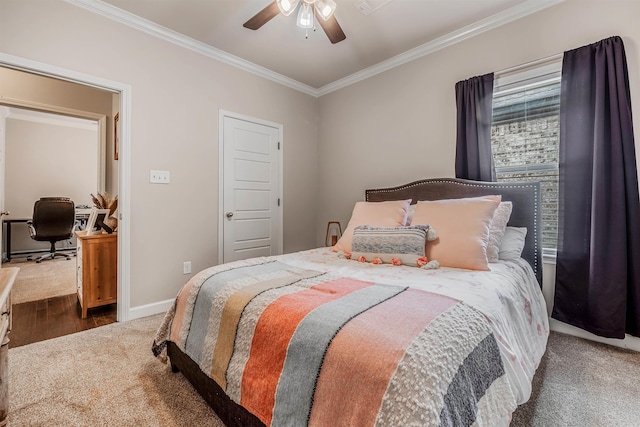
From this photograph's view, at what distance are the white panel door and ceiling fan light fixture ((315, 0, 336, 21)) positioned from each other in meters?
1.71

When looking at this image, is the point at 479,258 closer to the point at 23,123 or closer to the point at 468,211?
the point at 468,211

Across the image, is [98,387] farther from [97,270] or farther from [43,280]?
[43,280]

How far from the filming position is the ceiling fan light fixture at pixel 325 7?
189 centimetres

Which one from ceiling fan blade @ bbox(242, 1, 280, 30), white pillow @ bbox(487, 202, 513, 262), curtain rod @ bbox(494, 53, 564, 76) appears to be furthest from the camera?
curtain rod @ bbox(494, 53, 564, 76)

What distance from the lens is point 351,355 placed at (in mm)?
857

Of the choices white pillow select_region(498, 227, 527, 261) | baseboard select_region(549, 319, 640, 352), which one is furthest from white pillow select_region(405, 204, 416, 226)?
baseboard select_region(549, 319, 640, 352)

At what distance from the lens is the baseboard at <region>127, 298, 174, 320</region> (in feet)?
8.55

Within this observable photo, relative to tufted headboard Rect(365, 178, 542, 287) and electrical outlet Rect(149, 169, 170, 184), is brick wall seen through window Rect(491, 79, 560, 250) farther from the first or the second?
electrical outlet Rect(149, 169, 170, 184)

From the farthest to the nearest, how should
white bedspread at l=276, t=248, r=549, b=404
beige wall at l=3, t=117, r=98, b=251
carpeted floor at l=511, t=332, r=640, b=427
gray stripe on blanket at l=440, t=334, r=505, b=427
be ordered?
1. beige wall at l=3, t=117, r=98, b=251
2. carpeted floor at l=511, t=332, r=640, b=427
3. white bedspread at l=276, t=248, r=549, b=404
4. gray stripe on blanket at l=440, t=334, r=505, b=427

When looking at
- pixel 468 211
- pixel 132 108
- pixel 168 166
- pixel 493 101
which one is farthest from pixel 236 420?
pixel 493 101

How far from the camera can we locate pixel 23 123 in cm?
563

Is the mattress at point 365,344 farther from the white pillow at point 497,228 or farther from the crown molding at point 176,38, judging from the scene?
the crown molding at point 176,38

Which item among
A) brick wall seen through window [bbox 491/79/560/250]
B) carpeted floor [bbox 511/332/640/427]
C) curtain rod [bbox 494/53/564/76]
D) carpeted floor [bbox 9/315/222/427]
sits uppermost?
curtain rod [bbox 494/53/564/76]

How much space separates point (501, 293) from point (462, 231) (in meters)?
0.62
